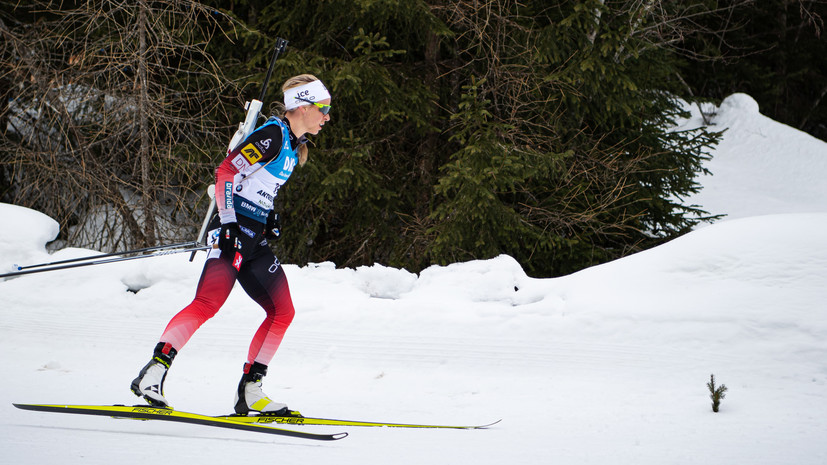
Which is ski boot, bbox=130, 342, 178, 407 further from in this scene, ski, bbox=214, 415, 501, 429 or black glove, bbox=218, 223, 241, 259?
black glove, bbox=218, 223, 241, 259

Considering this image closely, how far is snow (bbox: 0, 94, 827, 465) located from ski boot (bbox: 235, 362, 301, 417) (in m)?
0.24

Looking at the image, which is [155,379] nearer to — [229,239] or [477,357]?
[229,239]

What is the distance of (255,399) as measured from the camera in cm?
370

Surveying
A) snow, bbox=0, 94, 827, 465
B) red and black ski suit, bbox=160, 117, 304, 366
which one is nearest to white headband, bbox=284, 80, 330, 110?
red and black ski suit, bbox=160, 117, 304, 366

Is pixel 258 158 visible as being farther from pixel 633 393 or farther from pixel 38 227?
pixel 38 227

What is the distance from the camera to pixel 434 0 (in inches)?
324

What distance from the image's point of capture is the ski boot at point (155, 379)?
3328 mm

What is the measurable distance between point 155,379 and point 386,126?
19.0 feet

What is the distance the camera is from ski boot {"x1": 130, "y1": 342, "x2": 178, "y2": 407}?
3.33 meters

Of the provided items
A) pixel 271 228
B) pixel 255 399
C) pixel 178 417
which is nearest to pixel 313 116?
pixel 271 228

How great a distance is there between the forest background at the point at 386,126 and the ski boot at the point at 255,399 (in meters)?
3.76

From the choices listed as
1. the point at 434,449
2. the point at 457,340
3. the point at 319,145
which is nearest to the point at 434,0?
the point at 319,145

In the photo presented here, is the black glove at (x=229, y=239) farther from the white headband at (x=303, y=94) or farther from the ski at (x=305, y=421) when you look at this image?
the ski at (x=305, y=421)

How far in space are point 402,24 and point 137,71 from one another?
10.6 feet
